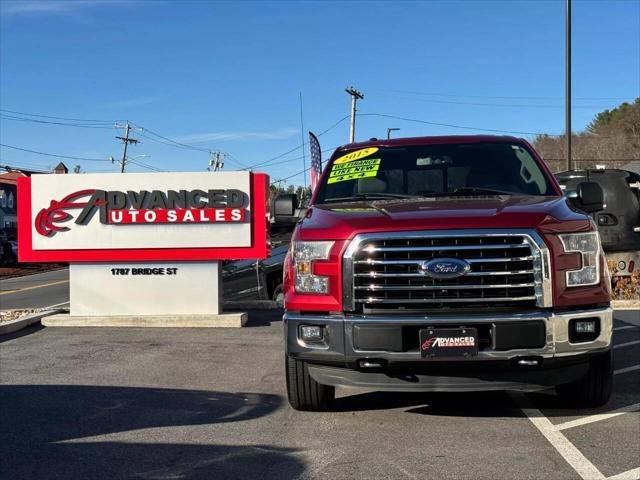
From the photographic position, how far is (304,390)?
510cm

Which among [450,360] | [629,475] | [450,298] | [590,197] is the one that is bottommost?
[629,475]

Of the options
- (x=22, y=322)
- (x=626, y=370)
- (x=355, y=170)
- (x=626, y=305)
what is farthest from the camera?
(x=626, y=305)

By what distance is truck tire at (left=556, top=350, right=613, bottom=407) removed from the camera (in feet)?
16.1

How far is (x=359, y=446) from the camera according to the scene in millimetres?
4453

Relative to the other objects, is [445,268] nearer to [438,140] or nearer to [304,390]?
[304,390]

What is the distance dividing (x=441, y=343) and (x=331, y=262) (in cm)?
90

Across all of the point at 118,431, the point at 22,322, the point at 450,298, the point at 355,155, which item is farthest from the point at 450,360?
the point at 22,322

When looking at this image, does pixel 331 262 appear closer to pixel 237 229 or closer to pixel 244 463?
pixel 244 463

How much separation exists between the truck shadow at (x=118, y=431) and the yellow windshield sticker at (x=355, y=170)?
206cm

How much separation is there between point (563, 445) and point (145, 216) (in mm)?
7002

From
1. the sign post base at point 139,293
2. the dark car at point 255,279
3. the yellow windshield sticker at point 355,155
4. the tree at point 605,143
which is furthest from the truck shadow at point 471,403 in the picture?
the tree at point 605,143

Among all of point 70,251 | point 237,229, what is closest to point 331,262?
point 237,229

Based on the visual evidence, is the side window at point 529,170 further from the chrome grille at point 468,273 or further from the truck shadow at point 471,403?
the truck shadow at point 471,403

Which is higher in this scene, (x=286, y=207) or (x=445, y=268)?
(x=286, y=207)
